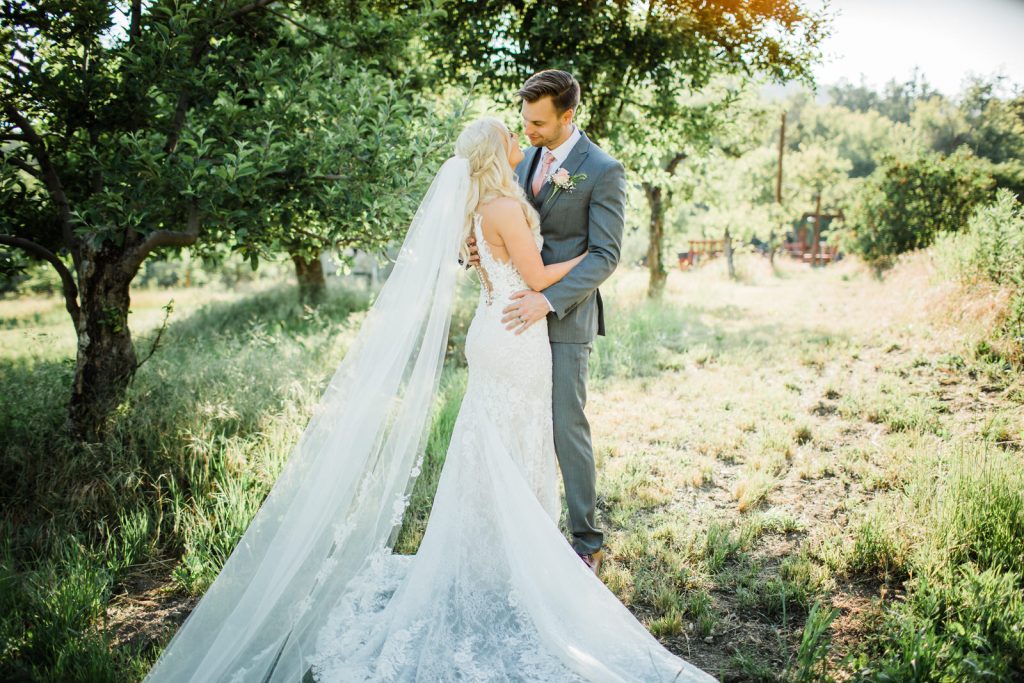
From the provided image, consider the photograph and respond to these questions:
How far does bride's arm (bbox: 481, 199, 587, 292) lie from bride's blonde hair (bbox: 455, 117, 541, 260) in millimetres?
70

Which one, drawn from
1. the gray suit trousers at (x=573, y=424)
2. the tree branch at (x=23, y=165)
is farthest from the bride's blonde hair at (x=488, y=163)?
the tree branch at (x=23, y=165)

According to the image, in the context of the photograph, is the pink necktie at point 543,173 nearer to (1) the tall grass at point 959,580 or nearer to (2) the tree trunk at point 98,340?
(1) the tall grass at point 959,580

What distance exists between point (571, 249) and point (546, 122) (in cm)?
73

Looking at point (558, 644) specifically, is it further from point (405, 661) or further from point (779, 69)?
point (779, 69)

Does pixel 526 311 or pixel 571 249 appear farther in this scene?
pixel 571 249

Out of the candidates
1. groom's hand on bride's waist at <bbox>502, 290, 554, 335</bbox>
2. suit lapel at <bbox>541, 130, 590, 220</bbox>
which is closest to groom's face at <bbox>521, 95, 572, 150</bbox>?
suit lapel at <bbox>541, 130, 590, 220</bbox>

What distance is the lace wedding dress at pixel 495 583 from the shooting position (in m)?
2.64

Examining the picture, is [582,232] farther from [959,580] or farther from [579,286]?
[959,580]

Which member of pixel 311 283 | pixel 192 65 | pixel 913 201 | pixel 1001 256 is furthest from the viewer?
pixel 913 201

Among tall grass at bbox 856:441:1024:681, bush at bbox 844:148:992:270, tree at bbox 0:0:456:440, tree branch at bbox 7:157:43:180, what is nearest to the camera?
tall grass at bbox 856:441:1024:681

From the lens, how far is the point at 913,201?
49.9ft

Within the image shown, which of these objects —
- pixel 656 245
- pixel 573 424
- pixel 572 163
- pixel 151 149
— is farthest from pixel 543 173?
pixel 656 245

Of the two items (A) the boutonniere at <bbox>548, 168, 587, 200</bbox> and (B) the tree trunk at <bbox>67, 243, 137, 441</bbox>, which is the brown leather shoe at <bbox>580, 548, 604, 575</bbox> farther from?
(B) the tree trunk at <bbox>67, 243, 137, 441</bbox>

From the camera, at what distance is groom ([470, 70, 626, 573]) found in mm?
3146
